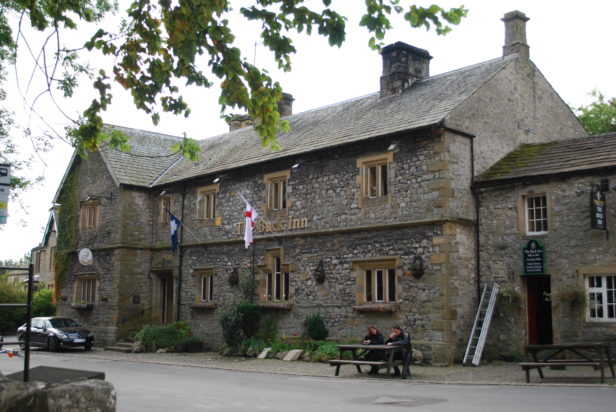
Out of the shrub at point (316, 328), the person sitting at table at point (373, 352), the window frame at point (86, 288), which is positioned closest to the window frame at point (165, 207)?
the window frame at point (86, 288)

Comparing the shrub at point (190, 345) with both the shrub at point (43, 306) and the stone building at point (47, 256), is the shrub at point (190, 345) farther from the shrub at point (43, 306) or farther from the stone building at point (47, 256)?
the stone building at point (47, 256)

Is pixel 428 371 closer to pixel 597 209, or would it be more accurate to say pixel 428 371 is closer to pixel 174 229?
pixel 597 209

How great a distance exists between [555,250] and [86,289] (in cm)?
2117

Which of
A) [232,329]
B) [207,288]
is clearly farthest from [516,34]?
[207,288]

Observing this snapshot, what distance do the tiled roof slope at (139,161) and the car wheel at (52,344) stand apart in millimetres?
6987

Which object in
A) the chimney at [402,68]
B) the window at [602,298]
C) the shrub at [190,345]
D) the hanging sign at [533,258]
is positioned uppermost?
the chimney at [402,68]

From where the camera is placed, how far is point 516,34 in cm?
2284

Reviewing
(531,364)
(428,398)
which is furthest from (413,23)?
(531,364)

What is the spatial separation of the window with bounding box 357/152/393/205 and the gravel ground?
516cm

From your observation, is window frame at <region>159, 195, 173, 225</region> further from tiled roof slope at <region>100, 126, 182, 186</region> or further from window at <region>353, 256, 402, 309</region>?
window at <region>353, 256, 402, 309</region>

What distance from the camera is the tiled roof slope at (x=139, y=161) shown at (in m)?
29.6

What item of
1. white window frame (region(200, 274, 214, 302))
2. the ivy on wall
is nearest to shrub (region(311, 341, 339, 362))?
white window frame (region(200, 274, 214, 302))

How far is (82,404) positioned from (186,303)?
21144 millimetres

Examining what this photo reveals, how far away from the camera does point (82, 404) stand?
20.1ft
